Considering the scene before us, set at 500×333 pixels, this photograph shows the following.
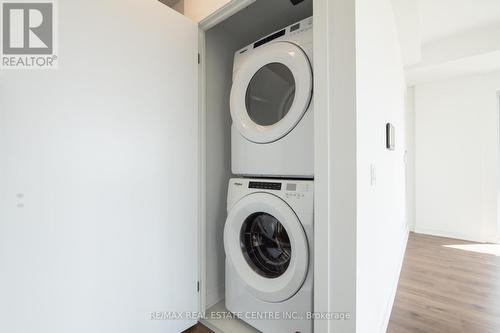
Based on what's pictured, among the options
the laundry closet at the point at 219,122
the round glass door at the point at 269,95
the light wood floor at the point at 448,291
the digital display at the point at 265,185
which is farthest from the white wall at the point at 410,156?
the digital display at the point at 265,185

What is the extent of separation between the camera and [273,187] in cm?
129

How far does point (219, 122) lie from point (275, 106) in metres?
0.49

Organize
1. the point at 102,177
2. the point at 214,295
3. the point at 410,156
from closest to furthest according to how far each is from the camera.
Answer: the point at 102,177 → the point at 214,295 → the point at 410,156

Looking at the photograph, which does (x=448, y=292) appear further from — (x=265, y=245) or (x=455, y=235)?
(x=455, y=235)

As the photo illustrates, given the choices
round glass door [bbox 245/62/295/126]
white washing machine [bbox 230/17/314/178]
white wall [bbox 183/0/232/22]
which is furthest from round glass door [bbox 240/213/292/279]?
white wall [bbox 183/0/232/22]

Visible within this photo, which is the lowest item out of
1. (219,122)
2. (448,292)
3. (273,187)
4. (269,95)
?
(448,292)

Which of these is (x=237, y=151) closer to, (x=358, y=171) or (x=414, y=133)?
(x=358, y=171)

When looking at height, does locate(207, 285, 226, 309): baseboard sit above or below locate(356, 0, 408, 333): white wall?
below

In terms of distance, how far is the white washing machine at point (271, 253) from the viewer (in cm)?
117

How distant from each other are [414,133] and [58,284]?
4288 millimetres

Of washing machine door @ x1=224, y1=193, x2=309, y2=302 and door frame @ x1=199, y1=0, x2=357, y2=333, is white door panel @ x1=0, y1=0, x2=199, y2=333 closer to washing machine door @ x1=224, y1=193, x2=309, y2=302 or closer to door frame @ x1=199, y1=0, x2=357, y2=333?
washing machine door @ x1=224, y1=193, x2=309, y2=302

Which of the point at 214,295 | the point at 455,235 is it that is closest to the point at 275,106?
the point at 214,295

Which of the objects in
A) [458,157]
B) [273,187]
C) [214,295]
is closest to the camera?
[273,187]

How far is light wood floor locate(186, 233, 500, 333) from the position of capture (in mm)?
1511
